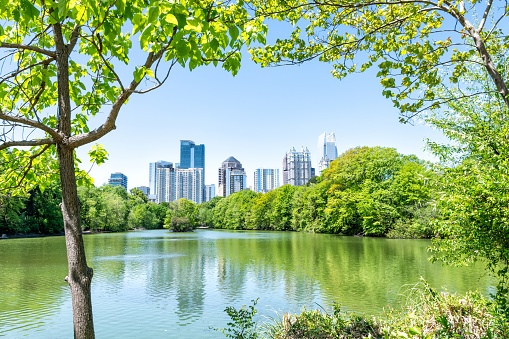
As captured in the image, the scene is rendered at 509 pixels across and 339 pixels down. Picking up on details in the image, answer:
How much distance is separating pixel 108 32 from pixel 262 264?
14.7 metres

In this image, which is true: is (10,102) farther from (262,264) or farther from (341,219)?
(341,219)

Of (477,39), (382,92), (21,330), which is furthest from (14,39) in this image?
(21,330)

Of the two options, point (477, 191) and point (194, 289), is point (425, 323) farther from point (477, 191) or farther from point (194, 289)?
point (194, 289)

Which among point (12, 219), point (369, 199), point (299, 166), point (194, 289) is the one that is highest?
point (299, 166)

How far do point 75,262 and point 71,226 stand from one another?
12.4 inches

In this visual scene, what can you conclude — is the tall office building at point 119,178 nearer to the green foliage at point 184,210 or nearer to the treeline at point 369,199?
the green foliage at point 184,210

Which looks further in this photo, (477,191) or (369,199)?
(369,199)

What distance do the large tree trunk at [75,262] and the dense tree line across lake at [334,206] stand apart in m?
19.5

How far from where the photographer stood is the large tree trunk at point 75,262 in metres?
2.86

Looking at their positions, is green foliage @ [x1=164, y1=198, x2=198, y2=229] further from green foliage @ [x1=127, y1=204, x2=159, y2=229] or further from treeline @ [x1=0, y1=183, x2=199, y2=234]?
green foliage @ [x1=127, y1=204, x2=159, y2=229]

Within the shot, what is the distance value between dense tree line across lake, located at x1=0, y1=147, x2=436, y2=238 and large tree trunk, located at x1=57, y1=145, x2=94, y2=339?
1950 cm

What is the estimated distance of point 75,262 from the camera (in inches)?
113

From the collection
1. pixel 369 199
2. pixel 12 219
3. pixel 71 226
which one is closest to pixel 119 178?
pixel 12 219

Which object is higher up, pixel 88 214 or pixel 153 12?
pixel 153 12
